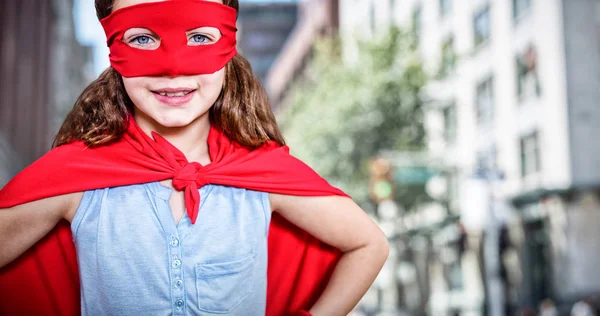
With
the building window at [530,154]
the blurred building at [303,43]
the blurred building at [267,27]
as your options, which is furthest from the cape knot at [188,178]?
the blurred building at [267,27]

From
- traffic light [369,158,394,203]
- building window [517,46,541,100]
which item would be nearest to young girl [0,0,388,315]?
traffic light [369,158,394,203]

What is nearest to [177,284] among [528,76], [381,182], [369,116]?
[381,182]

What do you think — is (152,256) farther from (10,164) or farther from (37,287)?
(10,164)

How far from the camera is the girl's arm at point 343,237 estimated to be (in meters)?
2.53

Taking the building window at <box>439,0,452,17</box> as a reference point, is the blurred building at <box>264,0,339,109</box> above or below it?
above

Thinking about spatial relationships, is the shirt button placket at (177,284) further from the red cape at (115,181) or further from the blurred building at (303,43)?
the blurred building at (303,43)

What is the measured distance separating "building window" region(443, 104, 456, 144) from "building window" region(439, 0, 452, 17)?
4.25m

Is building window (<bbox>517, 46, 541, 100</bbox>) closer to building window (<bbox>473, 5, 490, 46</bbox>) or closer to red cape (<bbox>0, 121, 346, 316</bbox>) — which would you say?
building window (<bbox>473, 5, 490, 46</bbox>)

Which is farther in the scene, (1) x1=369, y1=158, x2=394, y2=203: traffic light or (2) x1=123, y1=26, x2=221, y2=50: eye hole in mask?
(1) x1=369, y1=158, x2=394, y2=203: traffic light

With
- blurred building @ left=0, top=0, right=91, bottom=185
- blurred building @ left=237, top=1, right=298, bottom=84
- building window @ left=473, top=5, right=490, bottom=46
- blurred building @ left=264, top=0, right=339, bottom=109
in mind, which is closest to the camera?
blurred building @ left=0, top=0, right=91, bottom=185

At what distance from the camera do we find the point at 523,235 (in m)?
27.2

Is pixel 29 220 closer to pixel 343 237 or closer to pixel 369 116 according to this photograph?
pixel 343 237

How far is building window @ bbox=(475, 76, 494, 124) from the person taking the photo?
29.9 m

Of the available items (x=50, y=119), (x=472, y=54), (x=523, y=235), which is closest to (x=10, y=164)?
(x=50, y=119)
